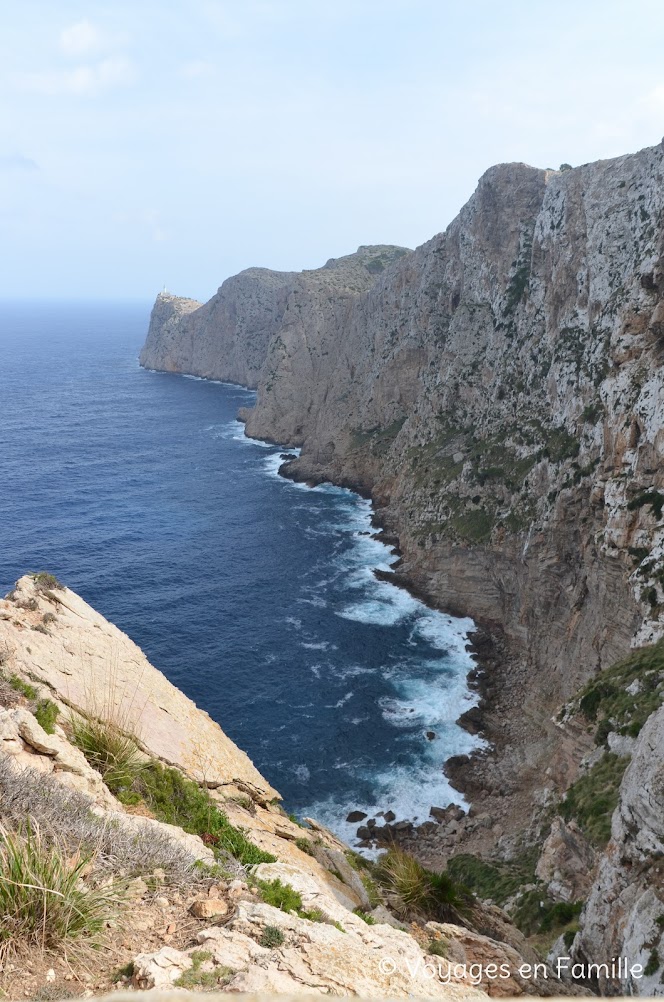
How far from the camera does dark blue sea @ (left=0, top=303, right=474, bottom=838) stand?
1811 inches

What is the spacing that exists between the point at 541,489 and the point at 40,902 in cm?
5706

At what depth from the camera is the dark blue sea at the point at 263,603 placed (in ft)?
151

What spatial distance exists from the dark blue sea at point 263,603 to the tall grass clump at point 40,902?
35927 mm

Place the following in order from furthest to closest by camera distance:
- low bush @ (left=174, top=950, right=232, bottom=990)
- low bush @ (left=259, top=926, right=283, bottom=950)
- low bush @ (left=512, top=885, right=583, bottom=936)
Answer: low bush @ (left=512, top=885, right=583, bottom=936), low bush @ (left=259, top=926, right=283, bottom=950), low bush @ (left=174, top=950, right=232, bottom=990)

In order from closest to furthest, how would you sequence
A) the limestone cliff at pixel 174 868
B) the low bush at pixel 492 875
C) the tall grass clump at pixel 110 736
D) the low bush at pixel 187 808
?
1. the limestone cliff at pixel 174 868
2. the low bush at pixel 187 808
3. the tall grass clump at pixel 110 736
4. the low bush at pixel 492 875

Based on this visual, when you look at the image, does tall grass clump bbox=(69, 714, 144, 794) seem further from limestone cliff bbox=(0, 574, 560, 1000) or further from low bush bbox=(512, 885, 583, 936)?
low bush bbox=(512, 885, 583, 936)

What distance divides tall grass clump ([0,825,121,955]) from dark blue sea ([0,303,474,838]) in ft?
118

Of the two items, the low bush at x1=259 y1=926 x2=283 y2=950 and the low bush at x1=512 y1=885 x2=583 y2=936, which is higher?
the low bush at x1=259 y1=926 x2=283 y2=950

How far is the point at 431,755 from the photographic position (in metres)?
46.2

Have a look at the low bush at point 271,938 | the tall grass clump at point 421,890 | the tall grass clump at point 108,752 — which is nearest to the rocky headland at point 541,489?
the tall grass clump at point 421,890

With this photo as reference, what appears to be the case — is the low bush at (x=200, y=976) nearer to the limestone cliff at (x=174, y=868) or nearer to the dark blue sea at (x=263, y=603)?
the limestone cliff at (x=174, y=868)

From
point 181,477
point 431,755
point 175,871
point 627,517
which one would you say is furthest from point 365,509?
point 175,871

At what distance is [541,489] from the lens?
193 feet

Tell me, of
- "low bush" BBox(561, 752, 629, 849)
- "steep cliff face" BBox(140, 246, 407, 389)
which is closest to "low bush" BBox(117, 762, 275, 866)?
"low bush" BBox(561, 752, 629, 849)
